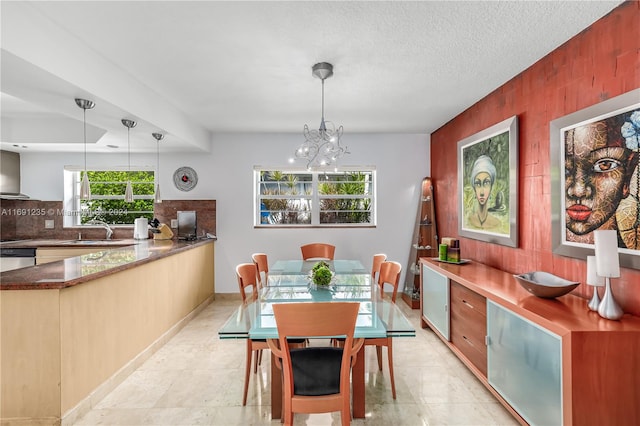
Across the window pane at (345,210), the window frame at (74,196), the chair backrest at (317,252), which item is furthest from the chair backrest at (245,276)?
the window frame at (74,196)

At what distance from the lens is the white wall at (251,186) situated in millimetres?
5141

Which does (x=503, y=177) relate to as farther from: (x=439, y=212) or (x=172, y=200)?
(x=172, y=200)

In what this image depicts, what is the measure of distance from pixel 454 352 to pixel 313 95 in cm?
284

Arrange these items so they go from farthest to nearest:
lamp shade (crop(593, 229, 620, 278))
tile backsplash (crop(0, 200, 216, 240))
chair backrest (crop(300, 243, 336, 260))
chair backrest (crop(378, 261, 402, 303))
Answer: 1. tile backsplash (crop(0, 200, 216, 240))
2. chair backrest (crop(300, 243, 336, 260))
3. chair backrest (crop(378, 261, 402, 303))
4. lamp shade (crop(593, 229, 620, 278))

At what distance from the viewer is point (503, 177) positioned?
3096mm

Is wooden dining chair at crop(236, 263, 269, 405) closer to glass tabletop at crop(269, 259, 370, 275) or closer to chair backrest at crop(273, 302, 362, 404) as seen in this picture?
glass tabletop at crop(269, 259, 370, 275)

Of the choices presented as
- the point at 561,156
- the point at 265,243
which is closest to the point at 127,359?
the point at 265,243

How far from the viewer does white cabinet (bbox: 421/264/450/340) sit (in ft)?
10.7

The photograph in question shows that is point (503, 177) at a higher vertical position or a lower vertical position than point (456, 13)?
lower

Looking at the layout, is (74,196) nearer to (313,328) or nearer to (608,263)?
(313,328)

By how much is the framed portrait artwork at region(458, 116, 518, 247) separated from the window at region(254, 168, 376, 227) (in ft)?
5.38

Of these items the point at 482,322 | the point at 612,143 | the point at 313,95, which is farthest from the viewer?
the point at 313,95

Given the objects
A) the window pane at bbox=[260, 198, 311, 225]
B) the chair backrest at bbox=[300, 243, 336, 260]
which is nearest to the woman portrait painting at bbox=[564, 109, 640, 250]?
the chair backrest at bbox=[300, 243, 336, 260]

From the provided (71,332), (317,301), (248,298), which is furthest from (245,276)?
(71,332)
